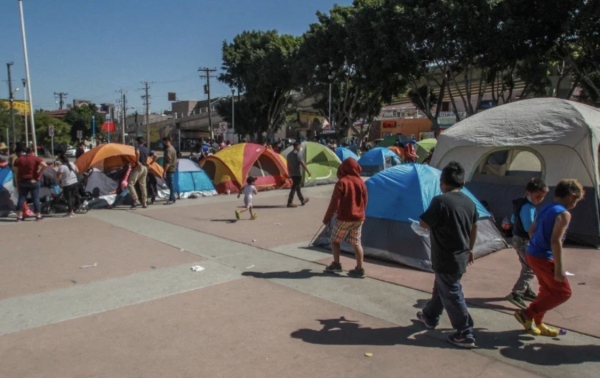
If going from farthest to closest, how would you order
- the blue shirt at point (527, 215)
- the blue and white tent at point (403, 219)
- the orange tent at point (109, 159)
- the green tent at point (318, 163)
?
the green tent at point (318, 163), the orange tent at point (109, 159), the blue and white tent at point (403, 219), the blue shirt at point (527, 215)

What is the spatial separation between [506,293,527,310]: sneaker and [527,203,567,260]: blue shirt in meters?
1.09

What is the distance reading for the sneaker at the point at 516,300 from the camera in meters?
5.26

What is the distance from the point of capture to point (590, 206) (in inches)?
322

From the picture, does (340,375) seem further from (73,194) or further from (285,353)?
(73,194)

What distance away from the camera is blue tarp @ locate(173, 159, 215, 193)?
14.8 m

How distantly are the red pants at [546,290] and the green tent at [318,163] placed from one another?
13128mm

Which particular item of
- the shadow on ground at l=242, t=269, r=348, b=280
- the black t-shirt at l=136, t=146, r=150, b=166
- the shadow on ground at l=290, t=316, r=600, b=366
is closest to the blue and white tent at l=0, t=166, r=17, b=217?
the black t-shirt at l=136, t=146, r=150, b=166

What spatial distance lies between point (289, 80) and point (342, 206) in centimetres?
2792

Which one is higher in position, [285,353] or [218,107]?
[218,107]

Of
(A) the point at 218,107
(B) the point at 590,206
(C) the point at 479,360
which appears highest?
(A) the point at 218,107

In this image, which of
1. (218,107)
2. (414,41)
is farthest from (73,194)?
(218,107)

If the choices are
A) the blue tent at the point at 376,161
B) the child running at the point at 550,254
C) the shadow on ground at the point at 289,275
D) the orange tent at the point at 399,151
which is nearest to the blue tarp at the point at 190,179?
the blue tent at the point at 376,161

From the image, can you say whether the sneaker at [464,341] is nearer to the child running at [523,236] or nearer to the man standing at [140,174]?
the child running at [523,236]

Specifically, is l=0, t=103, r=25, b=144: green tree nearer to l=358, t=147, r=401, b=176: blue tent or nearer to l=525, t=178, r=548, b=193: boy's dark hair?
l=358, t=147, r=401, b=176: blue tent
